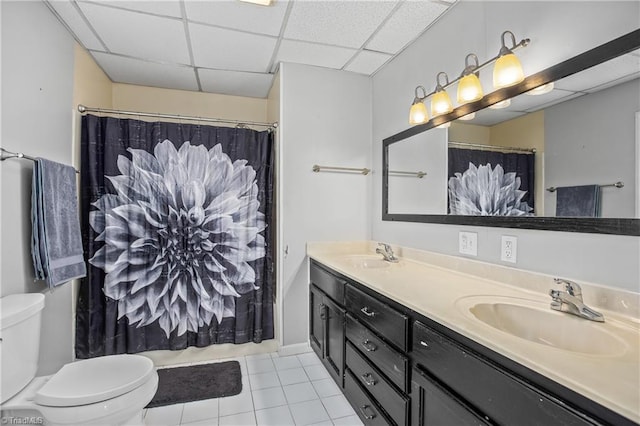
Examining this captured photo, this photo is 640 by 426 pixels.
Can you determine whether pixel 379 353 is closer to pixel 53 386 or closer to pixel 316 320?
pixel 316 320

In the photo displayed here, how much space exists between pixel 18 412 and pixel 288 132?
221cm

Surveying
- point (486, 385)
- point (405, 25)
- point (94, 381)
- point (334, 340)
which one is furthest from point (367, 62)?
point (94, 381)

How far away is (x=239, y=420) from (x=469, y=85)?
2206mm

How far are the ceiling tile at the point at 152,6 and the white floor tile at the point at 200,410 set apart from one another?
2376 millimetres

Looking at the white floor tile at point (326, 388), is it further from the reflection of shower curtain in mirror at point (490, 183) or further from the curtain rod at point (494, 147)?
the curtain rod at point (494, 147)

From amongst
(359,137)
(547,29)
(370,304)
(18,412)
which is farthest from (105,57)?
(547,29)

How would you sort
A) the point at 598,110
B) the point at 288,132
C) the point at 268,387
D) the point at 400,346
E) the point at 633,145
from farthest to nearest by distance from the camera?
1. the point at 288,132
2. the point at 268,387
3. the point at 400,346
4. the point at 598,110
5. the point at 633,145

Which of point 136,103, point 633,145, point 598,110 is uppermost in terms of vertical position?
point 136,103

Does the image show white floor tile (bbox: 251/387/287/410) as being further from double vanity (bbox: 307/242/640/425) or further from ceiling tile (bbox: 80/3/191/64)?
ceiling tile (bbox: 80/3/191/64)

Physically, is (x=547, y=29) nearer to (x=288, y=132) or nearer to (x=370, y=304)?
(x=370, y=304)

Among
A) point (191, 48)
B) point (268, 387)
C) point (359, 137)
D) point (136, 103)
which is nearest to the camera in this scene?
point (268, 387)

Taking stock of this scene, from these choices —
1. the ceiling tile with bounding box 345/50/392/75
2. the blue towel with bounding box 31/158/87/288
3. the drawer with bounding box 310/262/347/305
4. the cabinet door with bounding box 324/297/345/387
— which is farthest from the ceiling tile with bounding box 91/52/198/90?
the cabinet door with bounding box 324/297/345/387

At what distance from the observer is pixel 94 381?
1526mm

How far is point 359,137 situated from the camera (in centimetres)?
280
